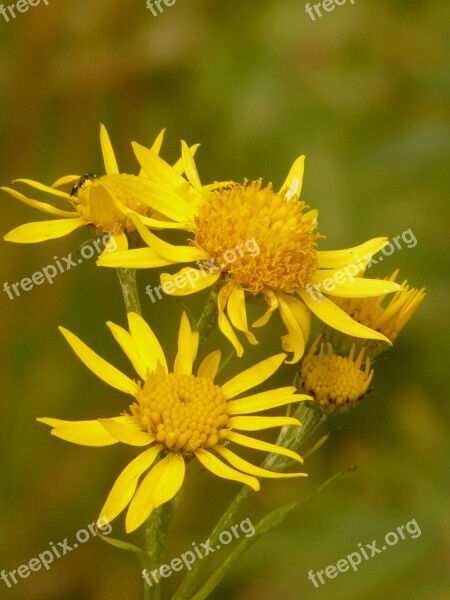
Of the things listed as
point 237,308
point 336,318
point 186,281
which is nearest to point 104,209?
point 186,281

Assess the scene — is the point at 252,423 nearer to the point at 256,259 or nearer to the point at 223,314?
the point at 223,314

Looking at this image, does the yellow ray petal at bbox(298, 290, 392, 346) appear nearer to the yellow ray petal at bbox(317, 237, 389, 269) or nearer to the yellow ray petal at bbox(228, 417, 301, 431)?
the yellow ray petal at bbox(317, 237, 389, 269)

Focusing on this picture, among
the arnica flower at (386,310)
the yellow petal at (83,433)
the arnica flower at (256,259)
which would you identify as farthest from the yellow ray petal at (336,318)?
the yellow petal at (83,433)

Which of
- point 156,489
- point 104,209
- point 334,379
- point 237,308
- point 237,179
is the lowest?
point 334,379

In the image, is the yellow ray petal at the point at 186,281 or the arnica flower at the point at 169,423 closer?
the arnica flower at the point at 169,423

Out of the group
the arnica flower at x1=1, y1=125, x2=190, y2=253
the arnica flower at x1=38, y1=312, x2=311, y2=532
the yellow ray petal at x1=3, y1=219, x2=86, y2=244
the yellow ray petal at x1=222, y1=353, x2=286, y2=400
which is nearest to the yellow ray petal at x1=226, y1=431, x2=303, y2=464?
the arnica flower at x1=38, y1=312, x2=311, y2=532

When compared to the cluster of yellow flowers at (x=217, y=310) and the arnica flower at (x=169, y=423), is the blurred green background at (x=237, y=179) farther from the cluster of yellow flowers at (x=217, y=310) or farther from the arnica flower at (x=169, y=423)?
the arnica flower at (x=169, y=423)

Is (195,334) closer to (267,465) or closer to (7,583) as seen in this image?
(267,465)
